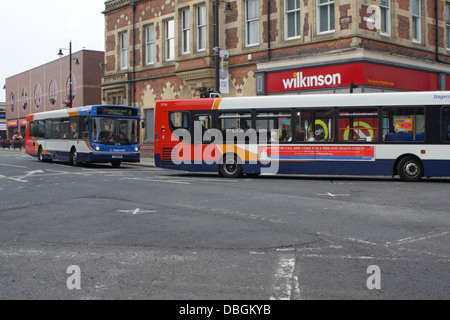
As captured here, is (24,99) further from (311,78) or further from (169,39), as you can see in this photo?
(311,78)

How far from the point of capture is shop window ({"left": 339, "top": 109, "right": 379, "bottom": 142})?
1562 cm

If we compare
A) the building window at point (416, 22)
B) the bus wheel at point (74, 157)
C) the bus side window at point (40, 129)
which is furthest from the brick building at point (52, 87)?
the building window at point (416, 22)

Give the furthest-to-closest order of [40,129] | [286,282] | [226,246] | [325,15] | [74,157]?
1. [40,129]
2. [74,157]
3. [325,15]
4. [226,246]
5. [286,282]

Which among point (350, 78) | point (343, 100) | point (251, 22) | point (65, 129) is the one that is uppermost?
point (251, 22)

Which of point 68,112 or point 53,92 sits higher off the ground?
point 53,92

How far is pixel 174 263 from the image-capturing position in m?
5.42

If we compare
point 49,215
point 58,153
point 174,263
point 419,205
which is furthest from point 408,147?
point 58,153

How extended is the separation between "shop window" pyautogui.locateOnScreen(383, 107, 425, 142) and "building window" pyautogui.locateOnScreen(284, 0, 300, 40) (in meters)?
8.64

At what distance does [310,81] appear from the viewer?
22.1m

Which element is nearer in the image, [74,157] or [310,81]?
[310,81]

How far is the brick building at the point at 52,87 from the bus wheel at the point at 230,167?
2730 cm

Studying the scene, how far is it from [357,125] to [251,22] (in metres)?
11.2

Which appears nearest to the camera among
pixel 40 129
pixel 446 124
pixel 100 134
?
pixel 446 124

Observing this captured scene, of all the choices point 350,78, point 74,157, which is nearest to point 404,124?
point 350,78
